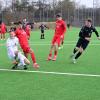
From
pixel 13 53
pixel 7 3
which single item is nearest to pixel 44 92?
A: pixel 13 53

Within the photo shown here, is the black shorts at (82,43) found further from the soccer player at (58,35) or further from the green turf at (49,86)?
the green turf at (49,86)

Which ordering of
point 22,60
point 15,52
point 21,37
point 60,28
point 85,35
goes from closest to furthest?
point 22,60, point 15,52, point 21,37, point 85,35, point 60,28

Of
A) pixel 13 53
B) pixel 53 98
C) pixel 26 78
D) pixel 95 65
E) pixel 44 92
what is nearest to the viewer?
pixel 53 98

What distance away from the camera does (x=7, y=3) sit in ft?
322

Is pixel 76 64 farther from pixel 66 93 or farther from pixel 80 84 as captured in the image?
pixel 66 93

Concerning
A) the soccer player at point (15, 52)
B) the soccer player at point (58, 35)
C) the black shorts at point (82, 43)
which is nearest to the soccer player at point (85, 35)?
the black shorts at point (82, 43)

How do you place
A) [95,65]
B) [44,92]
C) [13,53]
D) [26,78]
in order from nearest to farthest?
1. [44,92]
2. [26,78]
3. [13,53]
4. [95,65]

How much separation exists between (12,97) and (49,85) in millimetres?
1771

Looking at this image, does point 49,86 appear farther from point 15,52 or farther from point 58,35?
point 58,35

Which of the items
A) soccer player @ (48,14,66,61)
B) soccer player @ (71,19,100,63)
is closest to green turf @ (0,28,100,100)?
soccer player @ (71,19,100,63)

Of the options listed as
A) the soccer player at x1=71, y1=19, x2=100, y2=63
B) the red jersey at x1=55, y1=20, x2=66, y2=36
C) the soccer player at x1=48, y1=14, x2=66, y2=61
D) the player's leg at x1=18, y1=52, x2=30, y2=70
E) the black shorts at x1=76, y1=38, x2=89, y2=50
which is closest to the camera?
the player's leg at x1=18, y1=52, x2=30, y2=70

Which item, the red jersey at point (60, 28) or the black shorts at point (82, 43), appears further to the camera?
the red jersey at point (60, 28)

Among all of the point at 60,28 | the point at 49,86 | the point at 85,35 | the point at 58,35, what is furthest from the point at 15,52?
the point at 60,28

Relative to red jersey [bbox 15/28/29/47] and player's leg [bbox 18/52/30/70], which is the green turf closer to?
player's leg [bbox 18/52/30/70]
